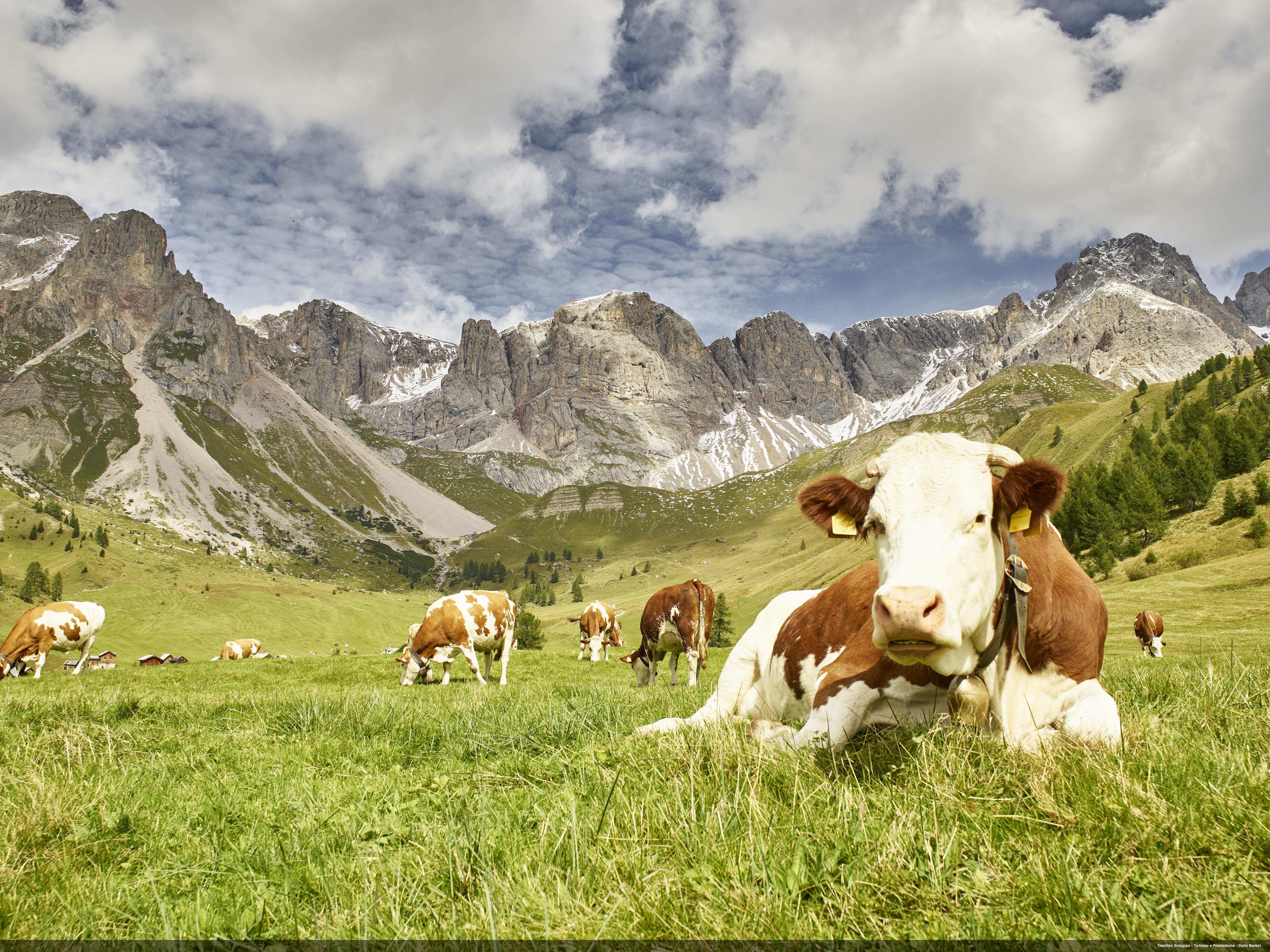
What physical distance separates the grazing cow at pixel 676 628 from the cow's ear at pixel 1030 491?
39.7 ft

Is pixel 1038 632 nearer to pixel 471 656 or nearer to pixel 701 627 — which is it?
pixel 701 627

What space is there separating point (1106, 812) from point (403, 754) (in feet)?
18.0

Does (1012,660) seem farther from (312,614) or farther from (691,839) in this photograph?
(312,614)

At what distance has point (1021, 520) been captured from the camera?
4367mm

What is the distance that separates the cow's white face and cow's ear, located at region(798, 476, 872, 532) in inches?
9.4

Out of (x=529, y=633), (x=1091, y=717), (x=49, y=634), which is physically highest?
(x=49, y=634)

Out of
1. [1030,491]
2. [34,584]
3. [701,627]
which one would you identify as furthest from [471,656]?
[34,584]

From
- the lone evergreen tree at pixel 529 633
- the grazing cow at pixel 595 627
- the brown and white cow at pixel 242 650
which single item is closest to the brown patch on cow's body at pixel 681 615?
the grazing cow at pixel 595 627

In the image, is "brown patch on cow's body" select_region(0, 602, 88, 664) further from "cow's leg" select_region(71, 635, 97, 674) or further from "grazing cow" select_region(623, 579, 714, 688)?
"grazing cow" select_region(623, 579, 714, 688)

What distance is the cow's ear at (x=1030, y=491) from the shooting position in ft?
13.7

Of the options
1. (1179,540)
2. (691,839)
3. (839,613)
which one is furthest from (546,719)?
(1179,540)

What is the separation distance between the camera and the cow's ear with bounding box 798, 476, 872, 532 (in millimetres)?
4711

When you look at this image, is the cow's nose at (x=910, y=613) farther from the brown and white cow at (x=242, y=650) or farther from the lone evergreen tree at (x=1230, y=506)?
the lone evergreen tree at (x=1230, y=506)

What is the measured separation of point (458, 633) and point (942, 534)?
17795 mm
